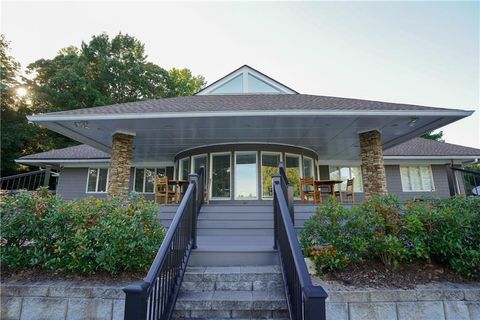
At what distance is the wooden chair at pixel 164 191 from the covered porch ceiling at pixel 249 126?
1429 mm

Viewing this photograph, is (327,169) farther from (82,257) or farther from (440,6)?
(82,257)

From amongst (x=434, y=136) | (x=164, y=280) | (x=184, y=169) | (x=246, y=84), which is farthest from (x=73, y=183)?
(x=434, y=136)

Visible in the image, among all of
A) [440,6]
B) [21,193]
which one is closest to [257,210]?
[21,193]

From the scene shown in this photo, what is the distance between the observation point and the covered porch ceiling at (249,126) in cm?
657

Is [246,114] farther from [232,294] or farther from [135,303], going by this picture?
[135,303]

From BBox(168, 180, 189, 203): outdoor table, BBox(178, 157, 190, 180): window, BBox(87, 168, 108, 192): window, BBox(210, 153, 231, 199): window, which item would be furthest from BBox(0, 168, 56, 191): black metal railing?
BBox(210, 153, 231, 199): window

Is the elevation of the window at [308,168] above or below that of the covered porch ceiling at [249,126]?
below

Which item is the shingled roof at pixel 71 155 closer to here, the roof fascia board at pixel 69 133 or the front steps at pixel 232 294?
the roof fascia board at pixel 69 133

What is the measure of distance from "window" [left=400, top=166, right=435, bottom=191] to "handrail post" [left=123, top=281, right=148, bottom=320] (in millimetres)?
13838

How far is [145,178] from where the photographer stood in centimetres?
1342

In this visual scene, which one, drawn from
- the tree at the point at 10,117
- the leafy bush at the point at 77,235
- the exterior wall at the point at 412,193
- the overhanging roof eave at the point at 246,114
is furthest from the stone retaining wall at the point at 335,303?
the tree at the point at 10,117

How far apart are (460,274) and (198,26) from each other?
10.3 meters

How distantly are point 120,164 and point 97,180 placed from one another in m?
6.38

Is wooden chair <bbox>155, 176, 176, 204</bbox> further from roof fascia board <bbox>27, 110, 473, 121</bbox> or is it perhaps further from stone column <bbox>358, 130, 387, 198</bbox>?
stone column <bbox>358, 130, 387, 198</bbox>
